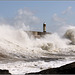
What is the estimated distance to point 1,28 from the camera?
2197 cm

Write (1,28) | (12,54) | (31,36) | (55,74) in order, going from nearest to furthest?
(55,74) → (12,54) → (1,28) → (31,36)

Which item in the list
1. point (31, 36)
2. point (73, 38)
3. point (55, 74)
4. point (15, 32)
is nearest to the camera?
point (55, 74)

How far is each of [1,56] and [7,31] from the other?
1088cm

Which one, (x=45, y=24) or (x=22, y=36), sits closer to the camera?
(x=22, y=36)

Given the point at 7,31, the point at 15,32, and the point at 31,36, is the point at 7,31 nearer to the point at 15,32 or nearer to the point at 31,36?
the point at 15,32

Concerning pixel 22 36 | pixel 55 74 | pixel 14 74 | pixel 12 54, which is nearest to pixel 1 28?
pixel 22 36

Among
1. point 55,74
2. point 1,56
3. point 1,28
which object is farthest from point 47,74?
point 1,28

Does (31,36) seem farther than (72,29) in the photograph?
No

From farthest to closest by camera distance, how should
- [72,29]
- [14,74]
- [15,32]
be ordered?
[72,29] < [15,32] < [14,74]

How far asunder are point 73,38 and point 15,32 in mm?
14562

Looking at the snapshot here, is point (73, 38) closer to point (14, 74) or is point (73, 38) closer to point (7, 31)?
point (7, 31)

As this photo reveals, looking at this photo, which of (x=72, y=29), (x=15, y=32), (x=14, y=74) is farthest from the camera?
(x=72, y=29)

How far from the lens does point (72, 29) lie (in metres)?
36.8

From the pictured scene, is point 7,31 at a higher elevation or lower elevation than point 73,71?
higher
